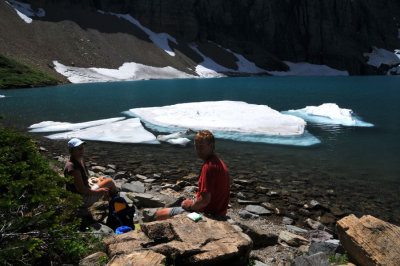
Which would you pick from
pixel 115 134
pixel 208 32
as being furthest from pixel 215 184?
pixel 208 32

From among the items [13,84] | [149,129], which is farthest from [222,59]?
[149,129]

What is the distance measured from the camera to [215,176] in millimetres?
4801

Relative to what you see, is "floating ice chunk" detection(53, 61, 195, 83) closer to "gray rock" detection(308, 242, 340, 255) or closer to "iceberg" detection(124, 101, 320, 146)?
"iceberg" detection(124, 101, 320, 146)

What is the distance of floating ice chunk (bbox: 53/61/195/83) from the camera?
81.0 meters

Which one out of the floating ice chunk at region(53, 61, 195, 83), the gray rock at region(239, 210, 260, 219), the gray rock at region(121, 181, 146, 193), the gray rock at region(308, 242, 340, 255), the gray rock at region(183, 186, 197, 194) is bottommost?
the gray rock at region(239, 210, 260, 219)

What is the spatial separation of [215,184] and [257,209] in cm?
396

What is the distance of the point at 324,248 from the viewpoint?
18.1 feet

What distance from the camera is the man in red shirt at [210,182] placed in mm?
4766

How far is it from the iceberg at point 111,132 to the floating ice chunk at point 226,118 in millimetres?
2562

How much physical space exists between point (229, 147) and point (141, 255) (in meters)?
12.4

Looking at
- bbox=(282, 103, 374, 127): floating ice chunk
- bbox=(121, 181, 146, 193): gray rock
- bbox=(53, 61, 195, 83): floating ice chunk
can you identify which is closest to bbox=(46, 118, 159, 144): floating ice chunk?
bbox=(121, 181, 146, 193): gray rock

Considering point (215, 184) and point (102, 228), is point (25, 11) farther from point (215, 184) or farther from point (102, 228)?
point (215, 184)

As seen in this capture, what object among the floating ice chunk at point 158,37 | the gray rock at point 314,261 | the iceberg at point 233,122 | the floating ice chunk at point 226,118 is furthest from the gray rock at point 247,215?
the floating ice chunk at point 158,37

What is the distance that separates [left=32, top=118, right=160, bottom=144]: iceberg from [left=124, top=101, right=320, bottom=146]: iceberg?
1.82 meters
